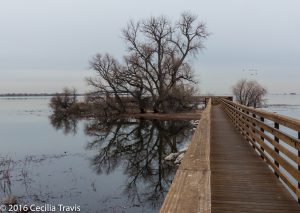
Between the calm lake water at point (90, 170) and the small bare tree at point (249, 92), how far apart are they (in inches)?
2647

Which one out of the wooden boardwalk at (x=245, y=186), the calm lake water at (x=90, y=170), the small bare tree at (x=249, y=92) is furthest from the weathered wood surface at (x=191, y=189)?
the small bare tree at (x=249, y=92)

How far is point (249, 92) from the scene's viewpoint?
320ft

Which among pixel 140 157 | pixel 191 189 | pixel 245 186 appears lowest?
pixel 140 157

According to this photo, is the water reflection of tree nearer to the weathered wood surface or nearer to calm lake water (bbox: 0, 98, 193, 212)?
calm lake water (bbox: 0, 98, 193, 212)

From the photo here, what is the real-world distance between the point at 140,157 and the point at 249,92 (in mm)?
80047

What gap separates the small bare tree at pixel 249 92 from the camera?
9500 cm

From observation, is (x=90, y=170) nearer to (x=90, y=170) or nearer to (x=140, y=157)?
(x=90, y=170)

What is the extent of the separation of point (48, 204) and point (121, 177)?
492 centimetres

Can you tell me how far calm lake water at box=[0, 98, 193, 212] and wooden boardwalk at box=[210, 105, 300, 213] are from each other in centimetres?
395

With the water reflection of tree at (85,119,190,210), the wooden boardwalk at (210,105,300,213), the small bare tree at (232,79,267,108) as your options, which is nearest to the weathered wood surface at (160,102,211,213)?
the wooden boardwalk at (210,105,300,213)

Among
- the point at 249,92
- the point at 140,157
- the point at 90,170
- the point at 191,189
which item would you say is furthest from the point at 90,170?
the point at 249,92

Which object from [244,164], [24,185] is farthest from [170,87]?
[244,164]

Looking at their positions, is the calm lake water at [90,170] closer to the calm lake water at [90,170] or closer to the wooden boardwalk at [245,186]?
the calm lake water at [90,170]

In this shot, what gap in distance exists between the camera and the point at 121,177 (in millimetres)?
16750
